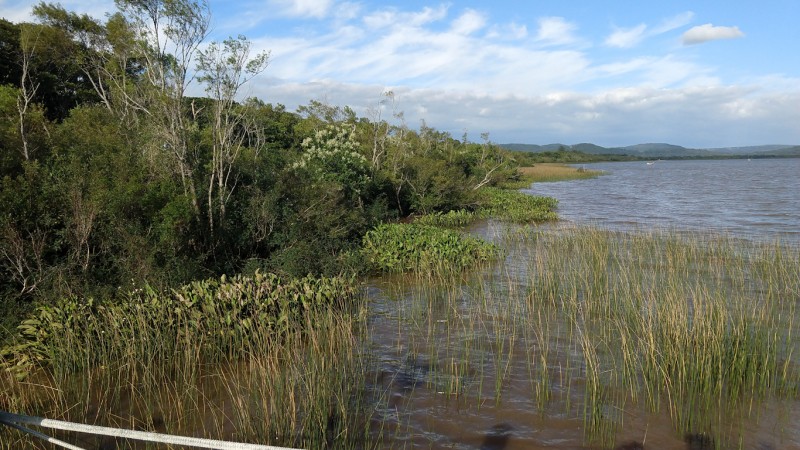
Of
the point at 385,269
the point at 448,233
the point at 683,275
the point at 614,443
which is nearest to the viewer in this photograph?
the point at 614,443

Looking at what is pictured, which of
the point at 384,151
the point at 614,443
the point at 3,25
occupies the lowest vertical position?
the point at 614,443

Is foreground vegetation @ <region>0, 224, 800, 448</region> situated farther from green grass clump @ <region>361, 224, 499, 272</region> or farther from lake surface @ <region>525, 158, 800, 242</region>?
lake surface @ <region>525, 158, 800, 242</region>

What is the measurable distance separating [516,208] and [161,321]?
18298 millimetres

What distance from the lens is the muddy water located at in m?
5.26

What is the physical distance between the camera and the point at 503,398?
6141mm

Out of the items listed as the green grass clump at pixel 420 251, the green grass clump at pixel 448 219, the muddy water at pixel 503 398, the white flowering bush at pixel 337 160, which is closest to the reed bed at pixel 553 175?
the green grass clump at pixel 448 219

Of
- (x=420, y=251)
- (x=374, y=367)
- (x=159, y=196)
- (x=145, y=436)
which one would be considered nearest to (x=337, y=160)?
(x=420, y=251)

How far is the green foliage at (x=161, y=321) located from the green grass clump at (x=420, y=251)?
4.17 m

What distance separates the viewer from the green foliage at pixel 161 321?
6520 millimetres

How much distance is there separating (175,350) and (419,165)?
15941 millimetres

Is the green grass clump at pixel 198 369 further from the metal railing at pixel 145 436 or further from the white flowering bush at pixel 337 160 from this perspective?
the white flowering bush at pixel 337 160

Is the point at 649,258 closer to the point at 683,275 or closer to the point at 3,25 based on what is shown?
the point at 683,275

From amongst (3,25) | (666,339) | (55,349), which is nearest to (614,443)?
(666,339)

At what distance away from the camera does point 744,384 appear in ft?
19.9
